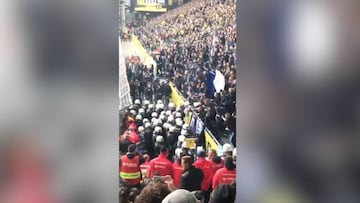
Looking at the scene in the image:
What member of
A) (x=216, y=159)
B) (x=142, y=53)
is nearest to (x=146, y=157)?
(x=216, y=159)

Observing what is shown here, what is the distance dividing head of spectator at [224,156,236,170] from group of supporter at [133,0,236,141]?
0.30ft

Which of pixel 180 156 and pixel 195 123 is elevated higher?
pixel 195 123

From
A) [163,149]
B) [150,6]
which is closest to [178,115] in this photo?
[163,149]

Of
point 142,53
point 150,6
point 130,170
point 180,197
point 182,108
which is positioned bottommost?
point 180,197

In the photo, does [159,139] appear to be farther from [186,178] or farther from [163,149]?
[186,178]

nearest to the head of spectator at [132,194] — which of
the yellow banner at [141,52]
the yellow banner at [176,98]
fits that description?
the yellow banner at [176,98]

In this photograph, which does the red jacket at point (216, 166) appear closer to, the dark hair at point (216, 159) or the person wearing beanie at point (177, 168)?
the dark hair at point (216, 159)

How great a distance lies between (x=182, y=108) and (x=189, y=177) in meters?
0.25

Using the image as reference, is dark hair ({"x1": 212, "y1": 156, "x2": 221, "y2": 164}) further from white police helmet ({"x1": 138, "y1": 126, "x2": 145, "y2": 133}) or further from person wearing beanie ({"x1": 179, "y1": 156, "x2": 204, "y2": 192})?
white police helmet ({"x1": 138, "y1": 126, "x2": 145, "y2": 133})

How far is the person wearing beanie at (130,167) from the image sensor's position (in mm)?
1391

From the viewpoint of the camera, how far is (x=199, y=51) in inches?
56.4
